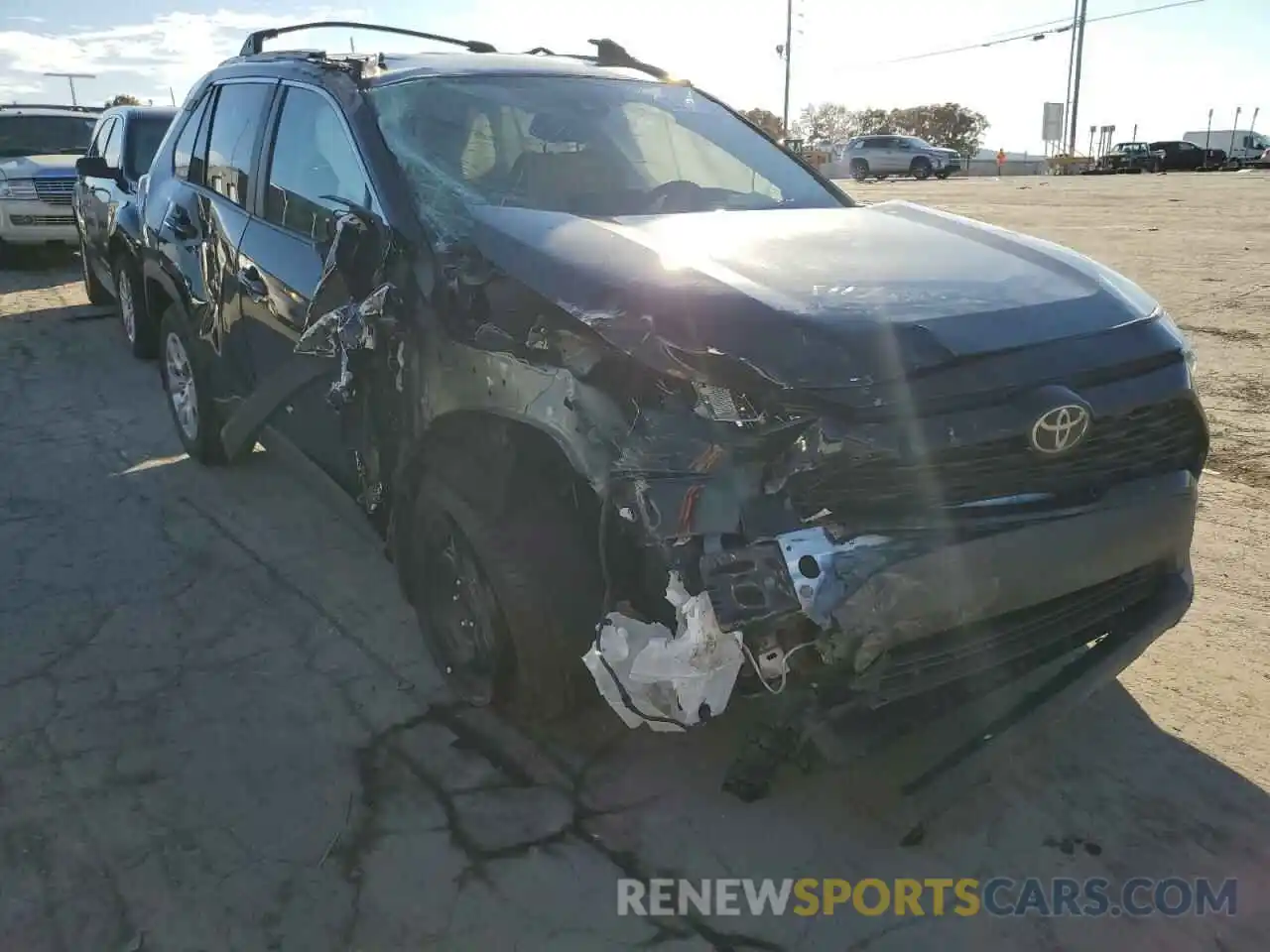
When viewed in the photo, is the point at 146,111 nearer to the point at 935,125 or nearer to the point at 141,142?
the point at 141,142

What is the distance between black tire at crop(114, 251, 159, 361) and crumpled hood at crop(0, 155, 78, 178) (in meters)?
5.32

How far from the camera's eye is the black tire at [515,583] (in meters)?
2.66

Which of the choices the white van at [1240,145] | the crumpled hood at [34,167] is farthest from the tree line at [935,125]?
the crumpled hood at [34,167]

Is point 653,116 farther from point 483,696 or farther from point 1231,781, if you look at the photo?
point 1231,781

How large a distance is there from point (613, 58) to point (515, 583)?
2.92 metres

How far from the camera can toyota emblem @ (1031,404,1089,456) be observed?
7.82 ft

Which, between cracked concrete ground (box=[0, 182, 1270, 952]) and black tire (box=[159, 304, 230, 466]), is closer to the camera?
cracked concrete ground (box=[0, 182, 1270, 952])

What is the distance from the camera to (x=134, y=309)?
716 cm

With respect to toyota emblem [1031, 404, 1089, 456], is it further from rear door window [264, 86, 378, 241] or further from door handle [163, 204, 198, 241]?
door handle [163, 204, 198, 241]

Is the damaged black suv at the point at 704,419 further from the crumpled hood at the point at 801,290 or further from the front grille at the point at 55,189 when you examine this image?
the front grille at the point at 55,189

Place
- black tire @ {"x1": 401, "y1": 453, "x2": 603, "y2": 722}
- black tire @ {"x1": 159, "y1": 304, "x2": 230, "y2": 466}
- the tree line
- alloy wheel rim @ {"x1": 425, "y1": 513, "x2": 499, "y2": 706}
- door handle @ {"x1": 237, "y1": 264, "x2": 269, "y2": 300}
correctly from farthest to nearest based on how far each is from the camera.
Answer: the tree line, black tire @ {"x1": 159, "y1": 304, "x2": 230, "y2": 466}, door handle @ {"x1": 237, "y1": 264, "x2": 269, "y2": 300}, alloy wheel rim @ {"x1": 425, "y1": 513, "x2": 499, "y2": 706}, black tire @ {"x1": 401, "y1": 453, "x2": 603, "y2": 722}

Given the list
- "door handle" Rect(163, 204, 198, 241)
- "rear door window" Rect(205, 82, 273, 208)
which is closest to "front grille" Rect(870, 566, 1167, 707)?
"rear door window" Rect(205, 82, 273, 208)

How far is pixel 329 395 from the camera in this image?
3.36 metres

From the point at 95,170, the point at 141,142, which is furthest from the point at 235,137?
the point at 141,142
